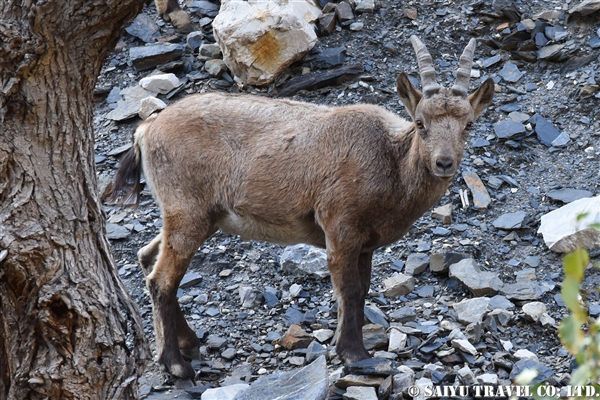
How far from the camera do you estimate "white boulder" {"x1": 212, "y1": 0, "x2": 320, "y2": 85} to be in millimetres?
9625

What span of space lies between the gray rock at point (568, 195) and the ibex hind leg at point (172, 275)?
3809mm

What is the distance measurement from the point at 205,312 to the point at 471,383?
272cm

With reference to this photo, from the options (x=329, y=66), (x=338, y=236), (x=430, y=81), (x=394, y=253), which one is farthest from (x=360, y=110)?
(x=329, y=66)

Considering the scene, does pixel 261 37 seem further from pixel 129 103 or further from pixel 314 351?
pixel 314 351

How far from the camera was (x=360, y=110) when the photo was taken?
22.9 ft

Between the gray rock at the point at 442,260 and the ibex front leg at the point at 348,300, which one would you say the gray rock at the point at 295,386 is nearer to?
the ibex front leg at the point at 348,300

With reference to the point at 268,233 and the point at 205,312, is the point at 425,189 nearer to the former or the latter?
the point at 268,233

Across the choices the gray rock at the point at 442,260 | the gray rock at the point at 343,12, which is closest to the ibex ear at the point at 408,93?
the gray rock at the point at 442,260

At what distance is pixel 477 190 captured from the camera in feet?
28.4

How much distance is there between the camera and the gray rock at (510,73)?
991 centimetres

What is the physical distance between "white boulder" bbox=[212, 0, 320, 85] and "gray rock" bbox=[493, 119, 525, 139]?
252 centimetres

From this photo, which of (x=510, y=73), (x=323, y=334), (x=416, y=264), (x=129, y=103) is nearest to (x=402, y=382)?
(x=323, y=334)

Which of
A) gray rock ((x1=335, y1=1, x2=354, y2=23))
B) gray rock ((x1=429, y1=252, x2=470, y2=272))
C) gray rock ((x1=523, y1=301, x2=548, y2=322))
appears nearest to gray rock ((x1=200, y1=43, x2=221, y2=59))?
gray rock ((x1=335, y1=1, x2=354, y2=23))

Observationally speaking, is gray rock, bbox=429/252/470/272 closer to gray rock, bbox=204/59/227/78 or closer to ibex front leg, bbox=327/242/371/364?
ibex front leg, bbox=327/242/371/364
